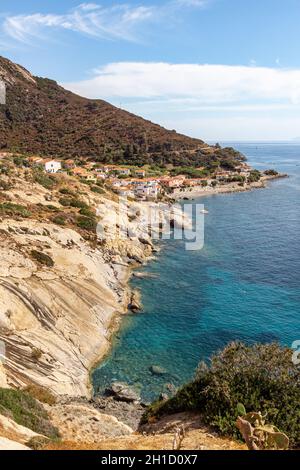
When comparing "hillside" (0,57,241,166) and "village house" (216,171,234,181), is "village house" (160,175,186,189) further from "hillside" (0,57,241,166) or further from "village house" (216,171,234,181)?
"hillside" (0,57,241,166)

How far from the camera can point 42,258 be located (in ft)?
127

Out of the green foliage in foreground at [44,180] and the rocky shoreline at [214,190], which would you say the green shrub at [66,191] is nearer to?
the green foliage in foreground at [44,180]

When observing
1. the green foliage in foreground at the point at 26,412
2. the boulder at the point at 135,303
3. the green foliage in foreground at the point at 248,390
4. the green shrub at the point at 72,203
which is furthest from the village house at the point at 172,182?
the green foliage in foreground at the point at 248,390

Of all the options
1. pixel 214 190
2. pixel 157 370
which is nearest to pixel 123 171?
pixel 214 190

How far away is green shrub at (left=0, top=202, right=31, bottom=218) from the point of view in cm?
4659

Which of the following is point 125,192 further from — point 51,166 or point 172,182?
point 172,182

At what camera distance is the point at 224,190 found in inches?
4722

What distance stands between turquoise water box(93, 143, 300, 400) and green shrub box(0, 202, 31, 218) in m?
16.4

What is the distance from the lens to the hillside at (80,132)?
5778 inches

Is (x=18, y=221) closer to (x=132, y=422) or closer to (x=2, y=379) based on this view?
(x=2, y=379)

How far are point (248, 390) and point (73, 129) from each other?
162217 millimetres

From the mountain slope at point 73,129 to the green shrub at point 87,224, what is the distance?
8709 centimetres

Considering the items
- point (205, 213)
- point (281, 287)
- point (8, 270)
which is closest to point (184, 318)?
point (281, 287)
